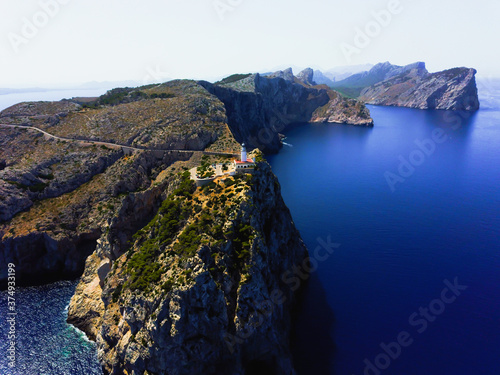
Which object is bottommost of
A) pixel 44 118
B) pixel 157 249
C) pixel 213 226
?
pixel 157 249

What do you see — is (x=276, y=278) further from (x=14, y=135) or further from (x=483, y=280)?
(x=14, y=135)

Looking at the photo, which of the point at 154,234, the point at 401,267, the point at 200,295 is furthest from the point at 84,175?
the point at 401,267

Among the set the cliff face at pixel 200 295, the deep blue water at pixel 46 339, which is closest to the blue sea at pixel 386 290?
the deep blue water at pixel 46 339

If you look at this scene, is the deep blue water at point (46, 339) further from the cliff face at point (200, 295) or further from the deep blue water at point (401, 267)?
the deep blue water at point (401, 267)

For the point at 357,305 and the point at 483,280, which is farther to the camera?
the point at 483,280

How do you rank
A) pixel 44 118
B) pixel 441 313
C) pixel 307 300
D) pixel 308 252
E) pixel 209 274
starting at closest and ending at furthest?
pixel 209 274
pixel 441 313
pixel 307 300
pixel 308 252
pixel 44 118

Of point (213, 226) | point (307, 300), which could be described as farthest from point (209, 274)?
point (307, 300)
